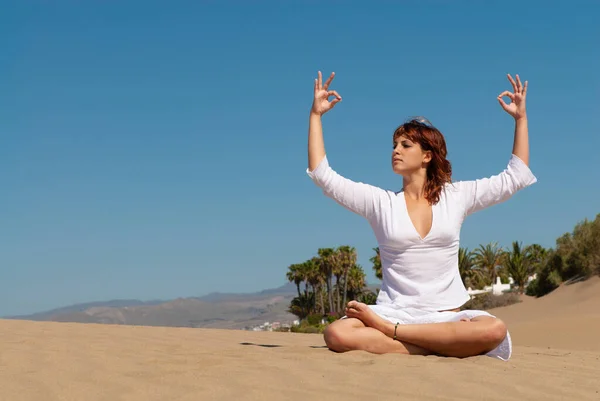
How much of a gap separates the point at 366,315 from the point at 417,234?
0.67m

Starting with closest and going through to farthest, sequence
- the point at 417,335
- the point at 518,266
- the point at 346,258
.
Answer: the point at 417,335 → the point at 518,266 → the point at 346,258

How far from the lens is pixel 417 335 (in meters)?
5.02

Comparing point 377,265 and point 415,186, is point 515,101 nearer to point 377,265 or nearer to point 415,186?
point 415,186

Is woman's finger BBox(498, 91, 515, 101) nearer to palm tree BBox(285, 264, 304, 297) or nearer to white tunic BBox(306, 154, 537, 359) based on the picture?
white tunic BBox(306, 154, 537, 359)

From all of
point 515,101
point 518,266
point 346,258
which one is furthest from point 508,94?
point 346,258

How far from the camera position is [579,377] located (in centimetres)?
461

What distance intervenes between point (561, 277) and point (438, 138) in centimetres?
3006

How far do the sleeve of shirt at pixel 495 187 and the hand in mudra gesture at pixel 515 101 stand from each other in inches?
16.8

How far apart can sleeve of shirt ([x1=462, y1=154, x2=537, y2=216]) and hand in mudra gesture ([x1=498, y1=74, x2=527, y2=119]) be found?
1.40ft

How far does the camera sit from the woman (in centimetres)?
507

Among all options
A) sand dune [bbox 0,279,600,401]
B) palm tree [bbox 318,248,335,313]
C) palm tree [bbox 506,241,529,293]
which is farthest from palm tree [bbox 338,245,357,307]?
sand dune [bbox 0,279,600,401]

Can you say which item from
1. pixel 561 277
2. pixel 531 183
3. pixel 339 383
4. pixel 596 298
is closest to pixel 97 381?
pixel 339 383

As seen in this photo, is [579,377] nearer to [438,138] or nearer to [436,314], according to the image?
[436,314]

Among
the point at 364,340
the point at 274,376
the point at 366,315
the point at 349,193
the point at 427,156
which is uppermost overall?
the point at 427,156
